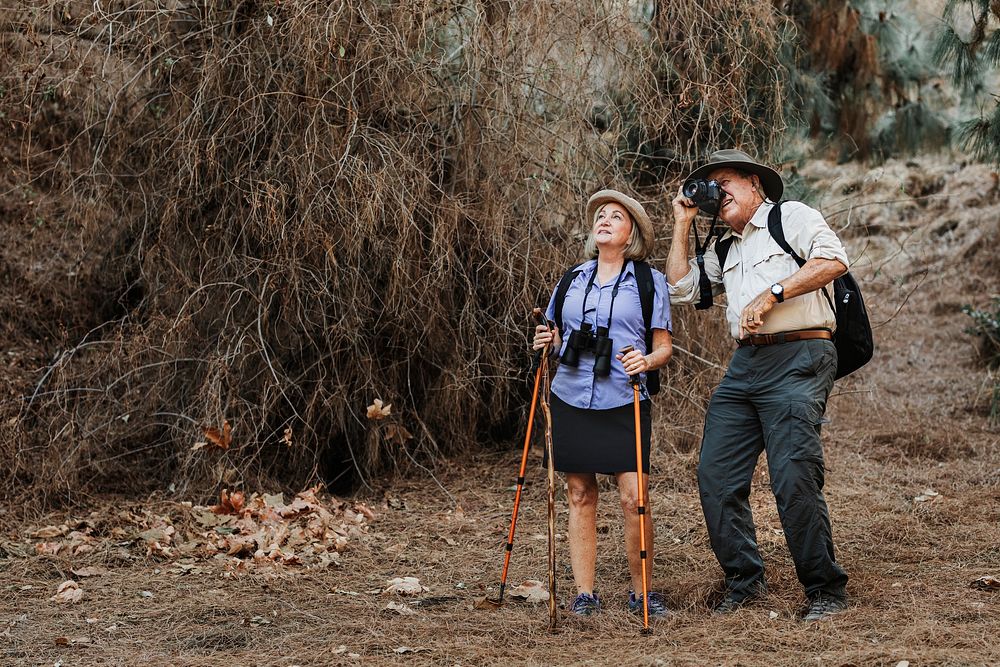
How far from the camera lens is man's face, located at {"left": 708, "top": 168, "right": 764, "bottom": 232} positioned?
4.49m

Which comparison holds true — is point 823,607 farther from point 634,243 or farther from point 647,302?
point 634,243

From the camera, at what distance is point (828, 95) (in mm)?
9555

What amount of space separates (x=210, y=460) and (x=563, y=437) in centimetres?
294

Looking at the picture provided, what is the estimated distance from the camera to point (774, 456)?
430 centimetres

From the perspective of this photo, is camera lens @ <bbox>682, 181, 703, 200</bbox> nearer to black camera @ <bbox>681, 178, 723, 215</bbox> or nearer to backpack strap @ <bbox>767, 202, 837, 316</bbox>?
black camera @ <bbox>681, 178, 723, 215</bbox>

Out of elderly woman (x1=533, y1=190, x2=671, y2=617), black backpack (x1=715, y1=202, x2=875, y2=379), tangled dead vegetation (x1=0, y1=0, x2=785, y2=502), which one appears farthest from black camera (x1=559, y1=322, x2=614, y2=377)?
tangled dead vegetation (x1=0, y1=0, x2=785, y2=502)

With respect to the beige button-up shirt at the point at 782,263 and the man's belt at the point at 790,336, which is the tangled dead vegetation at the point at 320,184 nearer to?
the beige button-up shirt at the point at 782,263

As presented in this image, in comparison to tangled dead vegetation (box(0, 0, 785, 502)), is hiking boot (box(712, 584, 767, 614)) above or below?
below

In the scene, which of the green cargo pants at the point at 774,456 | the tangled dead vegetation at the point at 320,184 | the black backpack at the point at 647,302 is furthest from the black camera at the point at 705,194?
the tangled dead vegetation at the point at 320,184

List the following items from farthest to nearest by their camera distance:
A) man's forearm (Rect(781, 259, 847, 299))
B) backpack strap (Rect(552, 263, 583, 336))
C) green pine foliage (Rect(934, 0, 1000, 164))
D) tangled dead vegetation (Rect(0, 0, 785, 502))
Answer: green pine foliage (Rect(934, 0, 1000, 164)) → tangled dead vegetation (Rect(0, 0, 785, 502)) → backpack strap (Rect(552, 263, 583, 336)) → man's forearm (Rect(781, 259, 847, 299))

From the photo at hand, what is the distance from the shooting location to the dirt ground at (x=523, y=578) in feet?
13.6

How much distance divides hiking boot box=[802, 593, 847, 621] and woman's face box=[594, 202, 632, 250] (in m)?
1.73

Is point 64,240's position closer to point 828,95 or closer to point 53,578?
point 53,578

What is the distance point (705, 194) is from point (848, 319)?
2.64 ft
